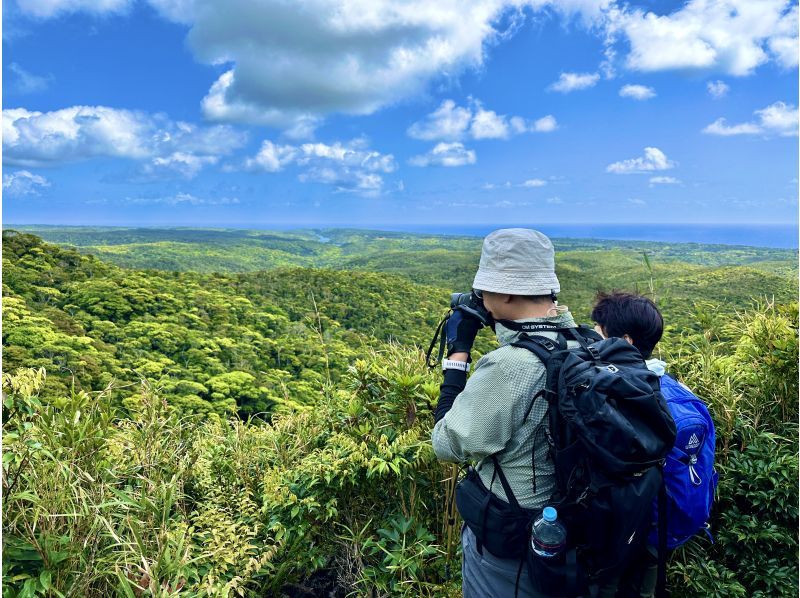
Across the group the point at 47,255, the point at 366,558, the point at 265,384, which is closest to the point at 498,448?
the point at 366,558

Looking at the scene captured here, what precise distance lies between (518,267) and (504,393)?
42cm

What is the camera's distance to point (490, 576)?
67.0 inches

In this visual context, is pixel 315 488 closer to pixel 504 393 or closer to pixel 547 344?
pixel 504 393

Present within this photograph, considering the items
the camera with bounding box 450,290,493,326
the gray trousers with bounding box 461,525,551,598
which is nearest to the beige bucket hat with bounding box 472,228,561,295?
the camera with bounding box 450,290,493,326

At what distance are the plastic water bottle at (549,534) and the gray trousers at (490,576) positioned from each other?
184 millimetres

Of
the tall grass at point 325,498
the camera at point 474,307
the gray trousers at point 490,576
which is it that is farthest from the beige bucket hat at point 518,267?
the tall grass at point 325,498

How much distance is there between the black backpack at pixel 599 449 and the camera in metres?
1.38

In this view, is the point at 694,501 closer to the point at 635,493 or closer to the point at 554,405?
the point at 635,493

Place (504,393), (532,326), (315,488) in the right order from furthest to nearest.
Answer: (315,488)
(532,326)
(504,393)

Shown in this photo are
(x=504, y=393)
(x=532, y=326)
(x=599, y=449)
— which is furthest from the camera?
(x=532, y=326)

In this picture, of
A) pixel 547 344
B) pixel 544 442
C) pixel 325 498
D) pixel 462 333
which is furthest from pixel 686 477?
pixel 325 498

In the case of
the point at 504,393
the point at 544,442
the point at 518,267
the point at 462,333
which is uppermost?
the point at 518,267

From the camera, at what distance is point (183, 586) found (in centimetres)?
213

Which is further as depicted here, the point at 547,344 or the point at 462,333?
the point at 462,333
